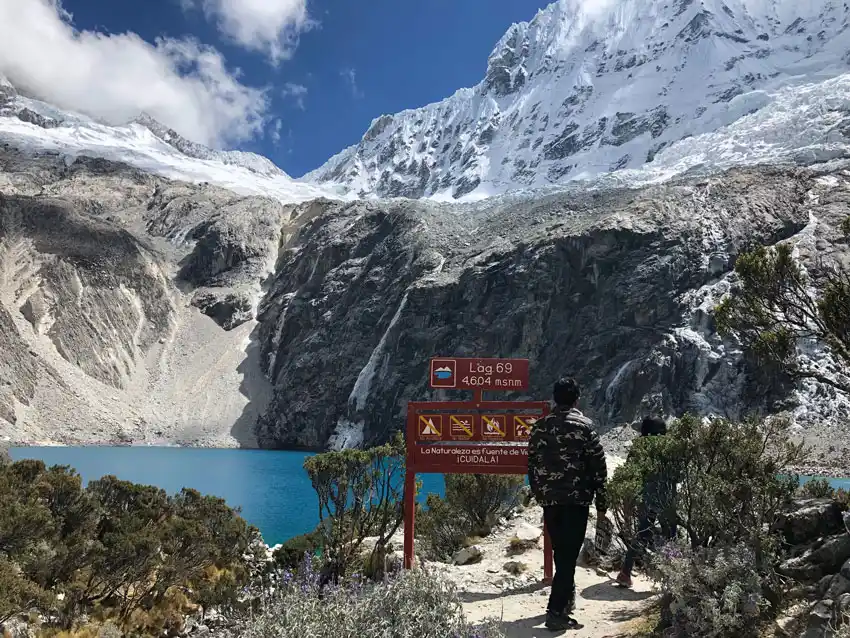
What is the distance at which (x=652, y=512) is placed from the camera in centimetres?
739

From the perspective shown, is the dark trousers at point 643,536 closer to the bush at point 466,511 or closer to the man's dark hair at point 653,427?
the man's dark hair at point 653,427

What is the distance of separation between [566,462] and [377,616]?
2.20 m

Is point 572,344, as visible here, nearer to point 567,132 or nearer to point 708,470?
point 708,470

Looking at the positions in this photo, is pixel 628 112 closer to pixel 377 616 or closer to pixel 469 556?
pixel 469 556

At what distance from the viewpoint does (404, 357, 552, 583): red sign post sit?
347 inches

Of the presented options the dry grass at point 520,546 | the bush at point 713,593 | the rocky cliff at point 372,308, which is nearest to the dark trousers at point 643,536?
the bush at point 713,593

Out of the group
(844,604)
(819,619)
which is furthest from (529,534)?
(844,604)

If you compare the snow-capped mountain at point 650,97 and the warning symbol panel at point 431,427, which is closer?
the warning symbol panel at point 431,427

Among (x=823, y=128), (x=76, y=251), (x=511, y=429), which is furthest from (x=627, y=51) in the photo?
(x=511, y=429)

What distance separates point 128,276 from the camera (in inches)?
3661

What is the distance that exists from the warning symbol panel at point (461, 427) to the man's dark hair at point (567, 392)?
124 inches

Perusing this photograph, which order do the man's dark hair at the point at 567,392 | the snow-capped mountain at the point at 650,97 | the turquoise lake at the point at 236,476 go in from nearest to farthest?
the man's dark hair at the point at 567,392
the turquoise lake at the point at 236,476
the snow-capped mountain at the point at 650,97

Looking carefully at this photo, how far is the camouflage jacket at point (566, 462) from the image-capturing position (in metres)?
5.64

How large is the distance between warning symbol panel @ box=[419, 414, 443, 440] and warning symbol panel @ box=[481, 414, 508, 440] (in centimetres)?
61
